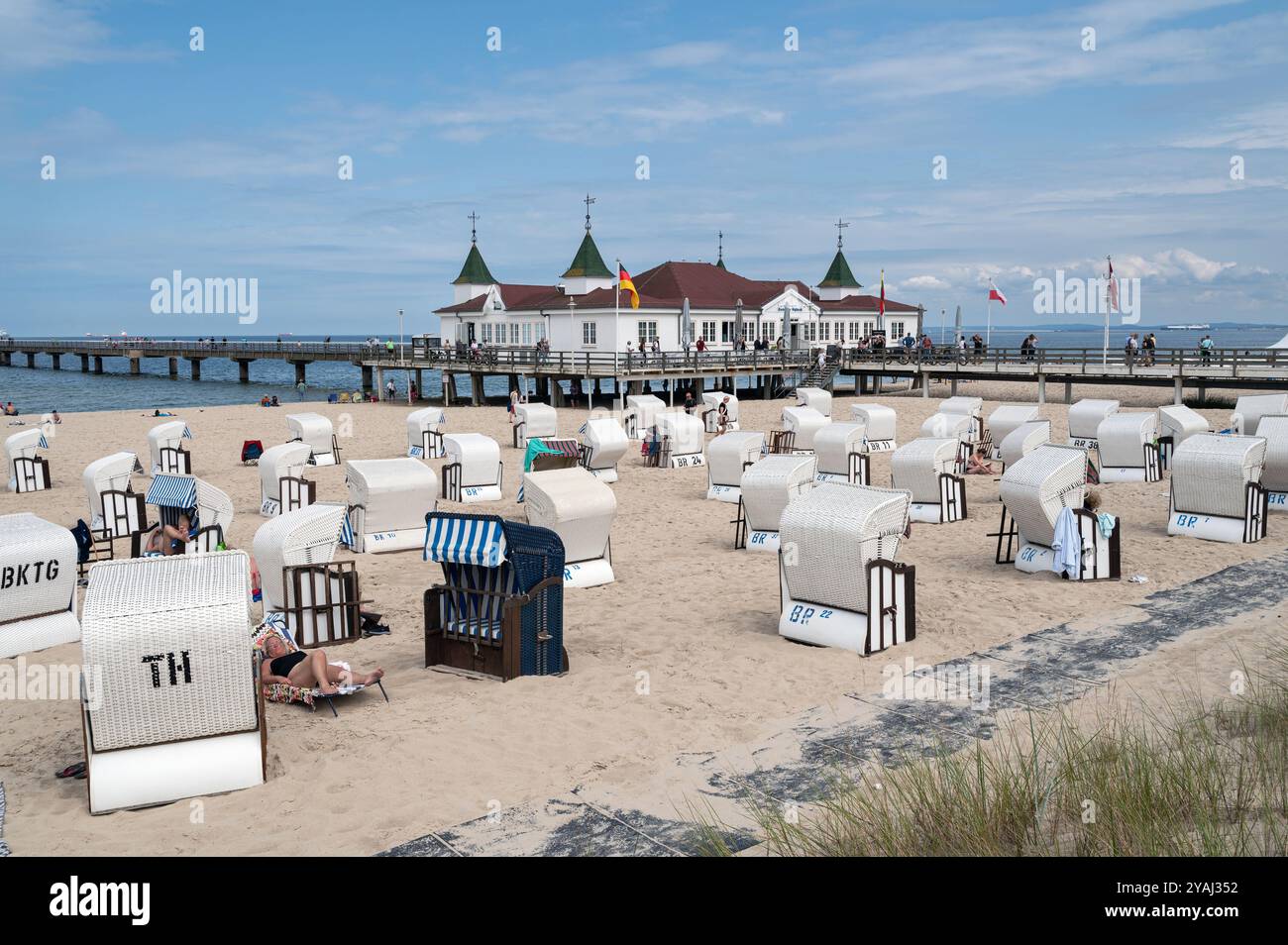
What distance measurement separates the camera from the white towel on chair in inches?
507

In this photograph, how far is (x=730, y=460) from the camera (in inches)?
790

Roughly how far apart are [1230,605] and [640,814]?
7803mm

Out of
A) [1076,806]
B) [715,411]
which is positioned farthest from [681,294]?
[1076,806]

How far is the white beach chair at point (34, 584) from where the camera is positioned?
412 inches

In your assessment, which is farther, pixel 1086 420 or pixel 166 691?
pixel 1086 420

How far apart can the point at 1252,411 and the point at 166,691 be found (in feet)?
73.7

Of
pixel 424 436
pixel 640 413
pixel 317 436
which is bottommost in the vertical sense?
pixel 424 436

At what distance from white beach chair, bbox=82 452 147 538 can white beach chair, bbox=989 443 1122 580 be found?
43.0 feet

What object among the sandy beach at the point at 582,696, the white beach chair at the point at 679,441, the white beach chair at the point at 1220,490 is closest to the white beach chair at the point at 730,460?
the sandy beach at the point at 582,696

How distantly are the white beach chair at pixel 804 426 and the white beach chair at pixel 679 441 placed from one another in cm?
219

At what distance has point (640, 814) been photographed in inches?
257

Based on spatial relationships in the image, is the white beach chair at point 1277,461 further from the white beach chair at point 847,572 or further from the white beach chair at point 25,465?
the white beach chair at point 25,465

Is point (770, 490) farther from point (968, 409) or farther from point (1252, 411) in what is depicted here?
point (968, 409)
